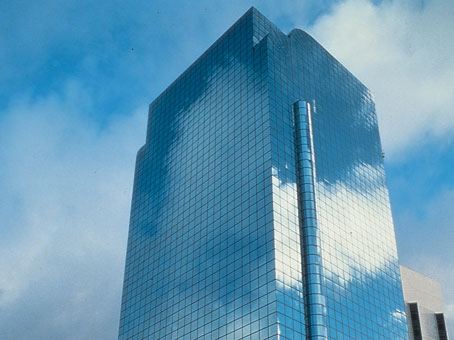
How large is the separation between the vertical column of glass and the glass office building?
0.18 m

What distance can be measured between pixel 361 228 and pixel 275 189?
76.5 feet

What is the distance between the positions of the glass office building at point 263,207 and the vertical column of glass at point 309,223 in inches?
7.0

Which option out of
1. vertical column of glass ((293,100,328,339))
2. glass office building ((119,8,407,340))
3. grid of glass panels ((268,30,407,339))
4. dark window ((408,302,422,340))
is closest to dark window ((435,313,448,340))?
dark window ((408,302,422,340))

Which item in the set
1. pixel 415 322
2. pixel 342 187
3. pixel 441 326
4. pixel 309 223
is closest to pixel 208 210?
pixel 309 223

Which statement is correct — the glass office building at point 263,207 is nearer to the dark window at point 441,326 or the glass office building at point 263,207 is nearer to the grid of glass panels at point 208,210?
the grid of glass panels at point 208,210

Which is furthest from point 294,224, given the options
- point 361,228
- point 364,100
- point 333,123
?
point 364,100

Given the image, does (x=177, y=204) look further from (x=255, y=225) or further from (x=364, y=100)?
(x=364, y=100)

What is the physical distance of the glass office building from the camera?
90.3 metres

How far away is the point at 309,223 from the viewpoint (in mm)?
95125

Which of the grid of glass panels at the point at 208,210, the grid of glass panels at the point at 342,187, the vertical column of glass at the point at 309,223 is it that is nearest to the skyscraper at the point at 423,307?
the grid of glass panels at the point at 342,187

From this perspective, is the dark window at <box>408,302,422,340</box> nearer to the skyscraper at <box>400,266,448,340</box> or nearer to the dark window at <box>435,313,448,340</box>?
the skyscraper at <box>400,266,448,340</box>

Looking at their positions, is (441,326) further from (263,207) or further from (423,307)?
(263,207)

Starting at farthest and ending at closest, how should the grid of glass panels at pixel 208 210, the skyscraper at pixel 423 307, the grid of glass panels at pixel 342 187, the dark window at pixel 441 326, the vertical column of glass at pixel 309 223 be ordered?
1. the dark window at pixel 441 326
2. the skyscraper at pixel 423 307
3. the grid of glass panels at pixel 342 187
4. the grid of glass panels at pixel 208 210
5. the vertical column of glass at pixel 309 223

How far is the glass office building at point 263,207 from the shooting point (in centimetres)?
9031
